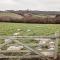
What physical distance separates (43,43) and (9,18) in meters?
3.83

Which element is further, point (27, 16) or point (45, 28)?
point (45, 28)

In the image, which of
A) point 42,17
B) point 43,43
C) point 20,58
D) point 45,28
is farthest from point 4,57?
point 45,28

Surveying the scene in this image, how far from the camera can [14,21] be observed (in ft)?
5.49

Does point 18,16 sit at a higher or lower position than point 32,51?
higher

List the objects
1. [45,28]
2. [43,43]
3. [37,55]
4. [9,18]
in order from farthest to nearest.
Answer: [45,28] < [43,43] < [37,55] < [9,18]

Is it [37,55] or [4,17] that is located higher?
[4,17]

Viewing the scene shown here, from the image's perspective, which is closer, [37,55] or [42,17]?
[42,17]

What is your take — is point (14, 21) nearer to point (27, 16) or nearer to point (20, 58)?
point (27, 16)

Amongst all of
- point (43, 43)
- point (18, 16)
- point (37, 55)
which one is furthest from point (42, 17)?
point (43, 43)

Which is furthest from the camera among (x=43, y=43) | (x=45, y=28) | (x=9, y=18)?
(x=45, y=28)

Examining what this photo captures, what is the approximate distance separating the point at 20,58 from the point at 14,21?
8.26 ft

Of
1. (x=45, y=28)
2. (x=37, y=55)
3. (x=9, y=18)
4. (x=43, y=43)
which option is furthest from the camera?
(x=45, y=28)

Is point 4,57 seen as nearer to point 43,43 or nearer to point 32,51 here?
point 32,51

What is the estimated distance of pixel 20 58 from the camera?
13.6ft
